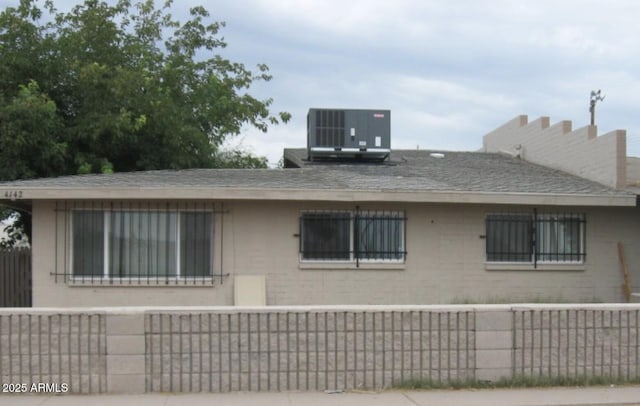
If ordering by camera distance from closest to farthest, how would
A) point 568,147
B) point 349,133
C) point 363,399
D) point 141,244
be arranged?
point 363,399
point 141,244
point 568,147
point 349,133

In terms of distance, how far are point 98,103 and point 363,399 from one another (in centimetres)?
1157

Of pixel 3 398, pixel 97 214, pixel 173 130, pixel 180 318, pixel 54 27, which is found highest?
pixel 54 27

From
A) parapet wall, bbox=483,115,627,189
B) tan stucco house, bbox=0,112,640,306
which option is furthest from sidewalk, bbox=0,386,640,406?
parapet wall, bbox=483,115,627,189

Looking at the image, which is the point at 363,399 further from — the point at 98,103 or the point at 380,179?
the point at 98,103

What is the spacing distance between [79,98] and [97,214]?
642 cm

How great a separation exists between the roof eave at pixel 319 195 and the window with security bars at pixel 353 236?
78cm

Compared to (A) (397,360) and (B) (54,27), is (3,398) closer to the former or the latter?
(A) (397,360)

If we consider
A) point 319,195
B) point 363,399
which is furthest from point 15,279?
point 363,399

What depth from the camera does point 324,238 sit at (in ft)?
41.7

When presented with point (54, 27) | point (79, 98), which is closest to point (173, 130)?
point (79, 98)

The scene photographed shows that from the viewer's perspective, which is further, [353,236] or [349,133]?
[349,133]

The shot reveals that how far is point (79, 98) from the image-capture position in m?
17.7

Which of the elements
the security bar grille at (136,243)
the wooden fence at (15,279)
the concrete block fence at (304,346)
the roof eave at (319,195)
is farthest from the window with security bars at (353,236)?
the wooden fence at (15,279)

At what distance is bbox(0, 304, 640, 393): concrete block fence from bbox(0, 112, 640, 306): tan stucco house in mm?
3847
